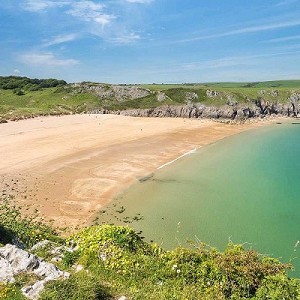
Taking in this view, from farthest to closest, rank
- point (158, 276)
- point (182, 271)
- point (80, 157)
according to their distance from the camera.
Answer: point (80, 157)
point (182, 271)
point (158, 276)

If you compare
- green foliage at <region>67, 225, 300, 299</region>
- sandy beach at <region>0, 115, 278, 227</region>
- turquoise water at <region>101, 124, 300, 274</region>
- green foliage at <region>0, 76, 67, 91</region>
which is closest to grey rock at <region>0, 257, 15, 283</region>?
green foliage at <region>67, 225, 300, 299</region>

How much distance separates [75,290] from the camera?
9477mm

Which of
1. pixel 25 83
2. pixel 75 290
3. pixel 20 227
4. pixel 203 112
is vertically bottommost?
pixel 20 227

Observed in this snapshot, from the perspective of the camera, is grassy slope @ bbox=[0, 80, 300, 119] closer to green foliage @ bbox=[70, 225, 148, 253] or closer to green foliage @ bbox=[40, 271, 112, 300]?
green foliage @ bbox=[70, 225, 148, 253]

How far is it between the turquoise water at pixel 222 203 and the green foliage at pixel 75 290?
5795 mm

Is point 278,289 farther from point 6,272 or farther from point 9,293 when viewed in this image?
point 6,272

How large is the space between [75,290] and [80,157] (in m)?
34.6

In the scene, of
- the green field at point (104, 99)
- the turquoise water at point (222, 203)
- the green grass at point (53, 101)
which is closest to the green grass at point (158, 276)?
the turquoise water at point (222, 203)

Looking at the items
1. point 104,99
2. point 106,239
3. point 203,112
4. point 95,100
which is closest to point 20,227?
point 106,239

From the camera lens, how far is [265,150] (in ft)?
182

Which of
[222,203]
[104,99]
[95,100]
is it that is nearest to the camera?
[222,203]

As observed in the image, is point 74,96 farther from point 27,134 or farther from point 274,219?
point 274,219

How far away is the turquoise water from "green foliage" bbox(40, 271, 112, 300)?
19.0 feet

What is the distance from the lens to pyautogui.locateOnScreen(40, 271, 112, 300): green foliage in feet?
30.4
